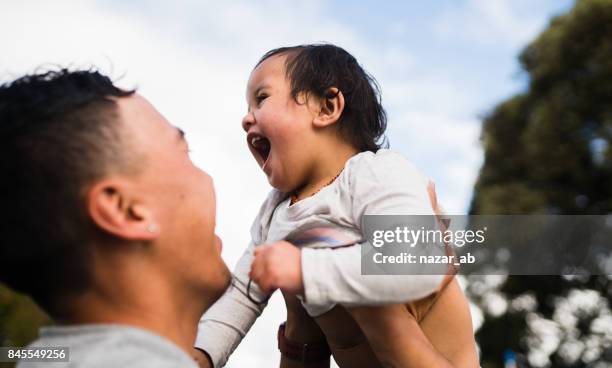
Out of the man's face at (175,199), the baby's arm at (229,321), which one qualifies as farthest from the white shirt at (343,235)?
the man's face at (175,199)

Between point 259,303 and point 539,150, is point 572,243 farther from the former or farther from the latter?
point 259,303

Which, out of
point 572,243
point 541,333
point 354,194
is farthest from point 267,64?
point 541,333

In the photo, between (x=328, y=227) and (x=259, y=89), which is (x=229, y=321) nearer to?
(x=328, y=227)

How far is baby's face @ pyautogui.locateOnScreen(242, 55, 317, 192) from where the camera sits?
6.97 ft

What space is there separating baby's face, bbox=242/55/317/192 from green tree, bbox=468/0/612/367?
12.4m

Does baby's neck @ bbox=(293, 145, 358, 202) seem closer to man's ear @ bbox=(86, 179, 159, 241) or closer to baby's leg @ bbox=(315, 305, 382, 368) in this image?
baby's leg @ bbox=(315, 305, 382, 368)

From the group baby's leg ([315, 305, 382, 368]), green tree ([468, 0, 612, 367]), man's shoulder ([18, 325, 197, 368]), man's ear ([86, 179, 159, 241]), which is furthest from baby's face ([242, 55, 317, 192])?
green tree ([468, 0, 612, 367])

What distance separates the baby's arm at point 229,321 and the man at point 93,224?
2.01 ft

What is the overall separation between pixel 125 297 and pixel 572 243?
44.4 feet

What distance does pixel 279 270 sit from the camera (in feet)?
4.99

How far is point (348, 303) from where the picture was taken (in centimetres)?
155

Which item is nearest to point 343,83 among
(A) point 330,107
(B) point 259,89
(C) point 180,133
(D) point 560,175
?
(A) point 330,107

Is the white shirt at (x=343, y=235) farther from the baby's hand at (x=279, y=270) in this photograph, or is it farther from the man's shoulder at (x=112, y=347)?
the man's shoulder at (x=112, y=347)

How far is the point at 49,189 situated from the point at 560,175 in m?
14.0
